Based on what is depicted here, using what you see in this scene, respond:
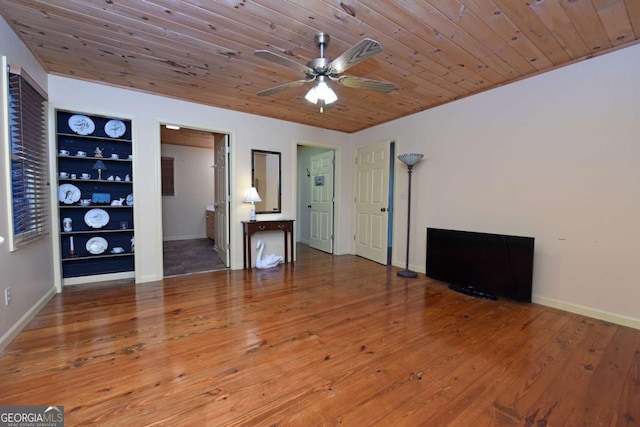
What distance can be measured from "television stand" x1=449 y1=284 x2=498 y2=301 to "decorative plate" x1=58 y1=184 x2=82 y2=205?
472 centimetres

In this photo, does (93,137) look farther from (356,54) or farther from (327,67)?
(356,54)

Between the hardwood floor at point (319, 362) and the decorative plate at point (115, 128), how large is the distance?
77.4 inches

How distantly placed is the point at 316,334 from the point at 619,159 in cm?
303

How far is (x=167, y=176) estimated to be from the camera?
6578 millimetres

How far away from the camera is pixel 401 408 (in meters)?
1.46

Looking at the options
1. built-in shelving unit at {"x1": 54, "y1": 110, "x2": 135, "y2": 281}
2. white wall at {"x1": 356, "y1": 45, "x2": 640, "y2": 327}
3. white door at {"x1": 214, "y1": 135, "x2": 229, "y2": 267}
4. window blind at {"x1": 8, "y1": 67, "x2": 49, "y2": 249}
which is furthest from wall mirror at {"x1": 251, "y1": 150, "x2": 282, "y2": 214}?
white wall at {"x1": 356, "y1": 45, "x2": 640, "y2": 327}

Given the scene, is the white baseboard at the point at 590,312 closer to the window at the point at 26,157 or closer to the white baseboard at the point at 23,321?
the white baseboard at the point at 23,321

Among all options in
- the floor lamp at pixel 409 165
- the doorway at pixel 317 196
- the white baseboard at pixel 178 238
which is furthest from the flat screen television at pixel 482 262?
the white baseboard at pixel 178 238

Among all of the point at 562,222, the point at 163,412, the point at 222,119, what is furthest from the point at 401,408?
the point at 222,119

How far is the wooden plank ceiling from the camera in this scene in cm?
→ 191

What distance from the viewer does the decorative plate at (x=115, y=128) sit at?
348 centimetres

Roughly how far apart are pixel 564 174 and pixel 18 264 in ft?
16.3

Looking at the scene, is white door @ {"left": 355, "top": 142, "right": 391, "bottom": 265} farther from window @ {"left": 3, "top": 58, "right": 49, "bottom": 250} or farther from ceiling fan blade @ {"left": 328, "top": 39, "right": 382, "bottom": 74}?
window @ {"left": 3, "top": 58, "right": 49, "bottom": 250}

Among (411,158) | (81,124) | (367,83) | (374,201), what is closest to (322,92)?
(367,83)
